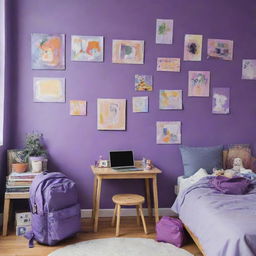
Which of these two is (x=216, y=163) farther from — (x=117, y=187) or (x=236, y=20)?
(x=236, y=20)

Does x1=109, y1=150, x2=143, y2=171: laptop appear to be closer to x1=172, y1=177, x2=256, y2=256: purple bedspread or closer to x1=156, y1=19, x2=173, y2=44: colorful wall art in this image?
x1=172, y1=177, x2=256, y2=256: purple bedspread

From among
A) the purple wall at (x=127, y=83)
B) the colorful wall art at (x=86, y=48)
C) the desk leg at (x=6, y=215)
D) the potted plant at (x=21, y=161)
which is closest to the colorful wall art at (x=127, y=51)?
the purple wall at (x=127, y=83)

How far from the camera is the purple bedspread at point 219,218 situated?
74.4 inches

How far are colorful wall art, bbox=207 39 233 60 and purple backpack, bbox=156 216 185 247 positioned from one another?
1.99m

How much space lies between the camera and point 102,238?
298cm

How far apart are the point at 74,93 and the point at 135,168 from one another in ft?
3.59

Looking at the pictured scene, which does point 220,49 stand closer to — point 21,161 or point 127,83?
point 127,83

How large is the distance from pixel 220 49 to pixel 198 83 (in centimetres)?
48

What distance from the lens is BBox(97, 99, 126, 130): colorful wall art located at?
11.7 ft

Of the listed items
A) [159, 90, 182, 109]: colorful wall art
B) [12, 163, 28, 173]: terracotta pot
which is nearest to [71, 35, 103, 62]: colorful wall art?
[159, 90, 182, 109]: colorful wall art

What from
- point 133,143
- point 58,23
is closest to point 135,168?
point 133,143

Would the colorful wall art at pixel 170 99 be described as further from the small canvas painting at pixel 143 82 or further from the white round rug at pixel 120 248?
the white round rug at pixel 120 248

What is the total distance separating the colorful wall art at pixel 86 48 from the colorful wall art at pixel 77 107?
19.1 inches

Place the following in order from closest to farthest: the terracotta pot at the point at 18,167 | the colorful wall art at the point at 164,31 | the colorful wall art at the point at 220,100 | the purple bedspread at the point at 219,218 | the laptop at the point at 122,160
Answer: the purple bedspread at the point at 219,218, the terracotta pot at the point at 18,167, the laptop at the point at 122,160, the colorful wall art at the point at 164,31, the colorful wall art at the point at 220,100
